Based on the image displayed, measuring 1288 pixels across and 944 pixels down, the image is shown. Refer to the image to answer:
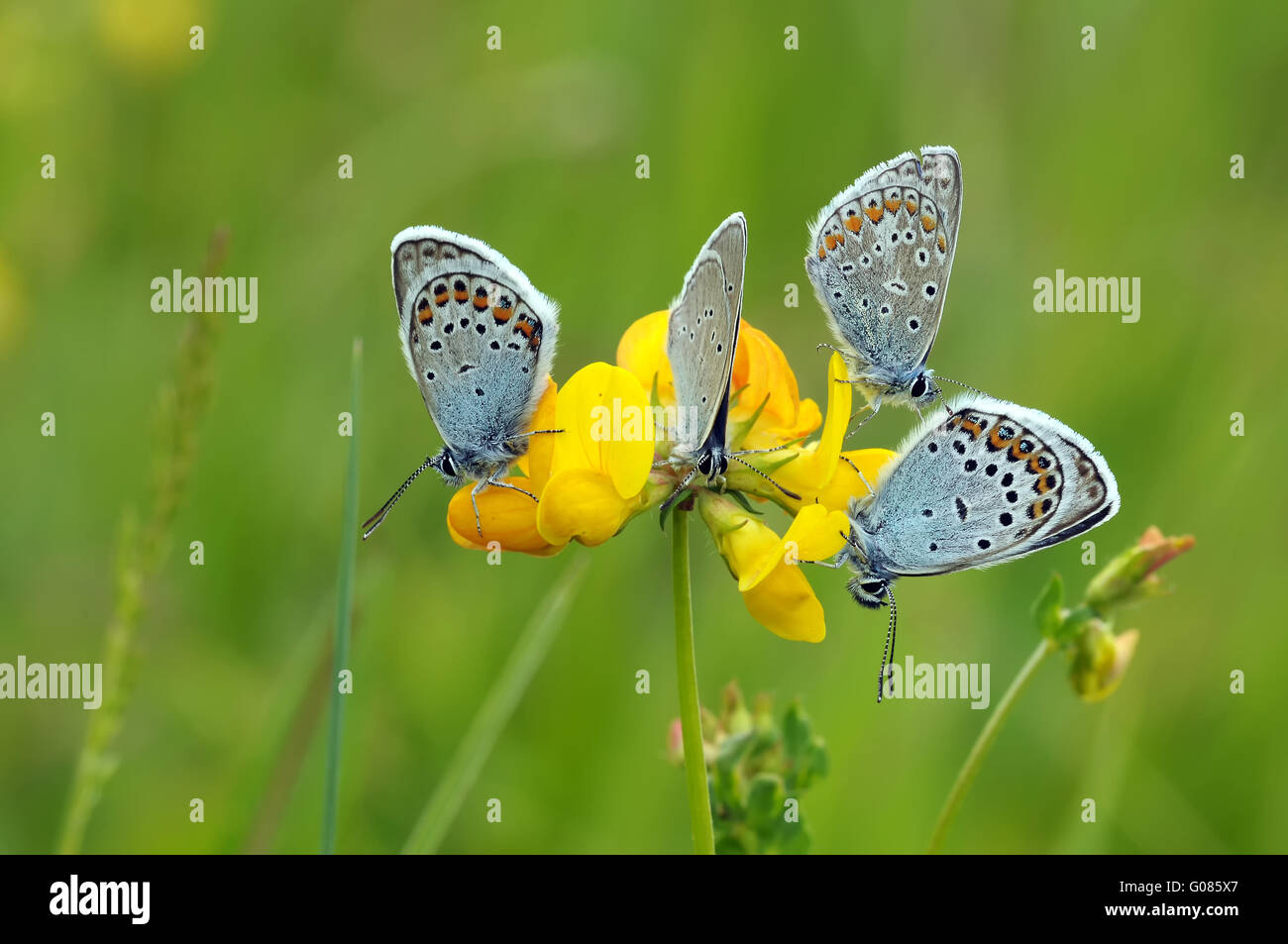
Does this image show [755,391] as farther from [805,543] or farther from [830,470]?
[805,543]

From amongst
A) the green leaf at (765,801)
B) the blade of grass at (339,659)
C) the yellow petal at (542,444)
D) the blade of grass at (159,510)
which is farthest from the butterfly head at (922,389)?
the blade of grass at (159,510)

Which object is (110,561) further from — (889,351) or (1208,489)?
(1208,489)

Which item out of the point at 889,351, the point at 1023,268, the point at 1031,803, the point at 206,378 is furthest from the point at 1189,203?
the point at 206,378

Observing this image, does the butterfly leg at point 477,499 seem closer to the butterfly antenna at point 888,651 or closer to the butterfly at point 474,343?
the butterfly at point 474,343

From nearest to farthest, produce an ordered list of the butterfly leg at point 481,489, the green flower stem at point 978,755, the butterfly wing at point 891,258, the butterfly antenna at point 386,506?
1. the green flower stem at point 978,755
2. the butterfly leg at point 481,489
3. the butterfly antenna at point 386,506
4. the butterfly wing at point 891,258

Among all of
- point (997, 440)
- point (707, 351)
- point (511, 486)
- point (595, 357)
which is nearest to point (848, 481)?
point (997, 440)

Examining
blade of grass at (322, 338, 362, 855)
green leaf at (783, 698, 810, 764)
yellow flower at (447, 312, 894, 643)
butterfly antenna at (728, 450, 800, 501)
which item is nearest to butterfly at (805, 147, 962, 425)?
yellow flower at (447, 312, 894, 643)
